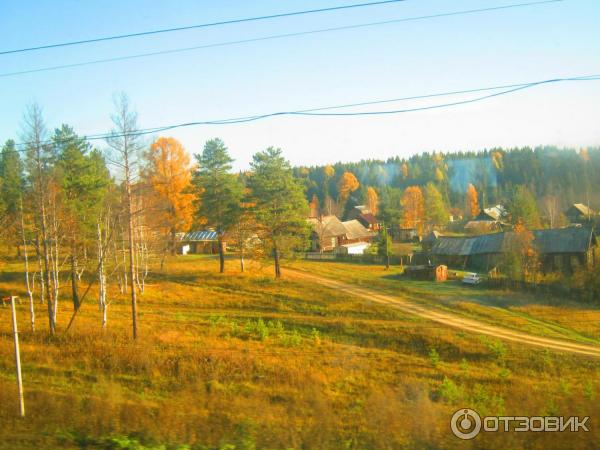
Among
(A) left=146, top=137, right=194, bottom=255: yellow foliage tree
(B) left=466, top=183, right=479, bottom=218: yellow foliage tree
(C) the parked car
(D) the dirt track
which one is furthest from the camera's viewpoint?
(B) left=466, top=183, right=479, bottom=218: yellow foliage tree

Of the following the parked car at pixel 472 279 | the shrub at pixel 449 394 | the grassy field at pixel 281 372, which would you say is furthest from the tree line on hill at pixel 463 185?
the shrub at pixel 449 394

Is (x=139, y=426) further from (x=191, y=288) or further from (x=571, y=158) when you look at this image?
(x=571, y=158)

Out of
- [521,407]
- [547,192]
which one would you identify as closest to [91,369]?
[521,407]

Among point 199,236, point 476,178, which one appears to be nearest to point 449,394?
point 199,236

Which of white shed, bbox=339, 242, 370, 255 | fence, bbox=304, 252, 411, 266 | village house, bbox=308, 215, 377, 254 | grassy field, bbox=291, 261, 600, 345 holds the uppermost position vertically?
village house, bbox=308, 215, 377, 254

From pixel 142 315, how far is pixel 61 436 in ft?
55.1

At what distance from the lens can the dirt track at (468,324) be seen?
16938 mm

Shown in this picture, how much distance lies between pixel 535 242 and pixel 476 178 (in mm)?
77100

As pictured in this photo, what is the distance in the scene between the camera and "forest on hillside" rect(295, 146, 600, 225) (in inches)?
2640

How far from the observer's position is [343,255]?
46906mm

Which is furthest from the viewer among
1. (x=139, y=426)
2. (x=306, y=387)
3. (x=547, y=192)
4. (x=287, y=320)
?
(x=547, y=192)

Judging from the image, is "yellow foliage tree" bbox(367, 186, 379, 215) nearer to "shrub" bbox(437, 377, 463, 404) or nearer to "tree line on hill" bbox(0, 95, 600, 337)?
"tree line on hill" bbox(0, 95, 600, 337)

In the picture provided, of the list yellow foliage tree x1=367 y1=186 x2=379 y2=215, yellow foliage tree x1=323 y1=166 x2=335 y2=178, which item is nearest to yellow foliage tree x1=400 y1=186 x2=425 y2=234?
yellow foliage tree x1=367 y1=186 x2=379 y2=215

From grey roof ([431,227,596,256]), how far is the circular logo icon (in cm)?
3107
